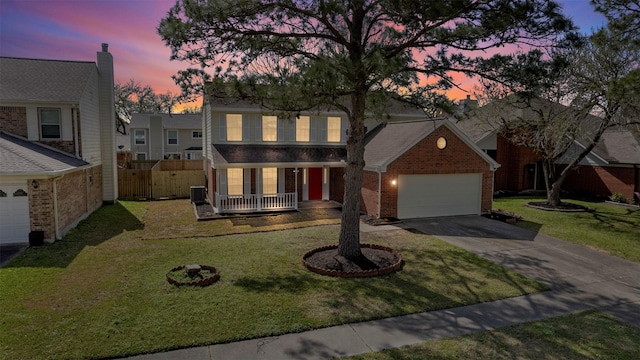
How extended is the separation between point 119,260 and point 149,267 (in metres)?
1.29

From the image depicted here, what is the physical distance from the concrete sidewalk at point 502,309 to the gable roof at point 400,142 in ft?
15.3

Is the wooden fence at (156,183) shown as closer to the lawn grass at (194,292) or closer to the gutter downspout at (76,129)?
the gutter downspout at (76,129)

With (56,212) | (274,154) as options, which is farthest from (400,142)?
(56,212)

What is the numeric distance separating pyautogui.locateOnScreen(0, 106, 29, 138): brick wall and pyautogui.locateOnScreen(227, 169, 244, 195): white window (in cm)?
858

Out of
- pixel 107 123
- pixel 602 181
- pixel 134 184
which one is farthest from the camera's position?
pixel 602 181

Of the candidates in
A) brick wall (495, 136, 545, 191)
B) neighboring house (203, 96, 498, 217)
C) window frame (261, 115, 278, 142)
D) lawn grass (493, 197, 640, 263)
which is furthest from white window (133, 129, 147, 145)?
lawn grass (493, 197, 640, 263)

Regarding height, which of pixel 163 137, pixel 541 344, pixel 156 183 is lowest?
pixel 541 344

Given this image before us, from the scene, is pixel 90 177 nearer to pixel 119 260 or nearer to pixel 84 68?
pixel 84 68

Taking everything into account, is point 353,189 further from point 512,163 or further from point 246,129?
point 512,163

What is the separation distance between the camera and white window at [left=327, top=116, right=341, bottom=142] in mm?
21984

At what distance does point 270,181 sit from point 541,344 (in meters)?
15.4

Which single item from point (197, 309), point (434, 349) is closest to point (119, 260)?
point (197, 309)

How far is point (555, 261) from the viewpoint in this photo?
11547 mm

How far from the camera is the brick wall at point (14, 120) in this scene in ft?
50.3
